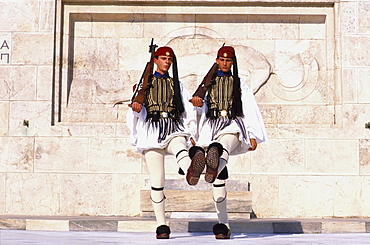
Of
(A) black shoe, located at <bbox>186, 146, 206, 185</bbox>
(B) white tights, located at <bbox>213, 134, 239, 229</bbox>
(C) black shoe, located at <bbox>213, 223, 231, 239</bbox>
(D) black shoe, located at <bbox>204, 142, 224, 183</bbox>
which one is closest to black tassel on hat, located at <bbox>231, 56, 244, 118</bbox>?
(B) white tights, located at <bbox>213, 134, 239, 229</bbox>

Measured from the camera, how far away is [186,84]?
40.3 feet

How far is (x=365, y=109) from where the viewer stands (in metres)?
11.7

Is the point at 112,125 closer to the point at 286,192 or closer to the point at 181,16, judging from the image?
the point at 181,16

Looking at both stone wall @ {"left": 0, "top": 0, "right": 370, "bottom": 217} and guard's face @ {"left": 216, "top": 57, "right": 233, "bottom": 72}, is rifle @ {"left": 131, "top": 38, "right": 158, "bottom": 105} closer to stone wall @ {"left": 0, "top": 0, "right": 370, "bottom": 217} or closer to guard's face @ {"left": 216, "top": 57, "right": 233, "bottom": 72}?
guard's face @ {"left": 216, "top": 57, "right": 233, "bottom": 72}

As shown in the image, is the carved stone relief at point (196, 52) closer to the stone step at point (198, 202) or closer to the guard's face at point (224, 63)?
the stone step at point (198, 202)

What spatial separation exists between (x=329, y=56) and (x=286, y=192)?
8.95 ft

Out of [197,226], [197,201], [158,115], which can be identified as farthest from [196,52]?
[158,115]

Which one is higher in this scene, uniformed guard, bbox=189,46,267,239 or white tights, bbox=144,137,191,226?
uniformed guard, bbox=189,46,267,239

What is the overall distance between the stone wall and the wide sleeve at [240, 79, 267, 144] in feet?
11.7

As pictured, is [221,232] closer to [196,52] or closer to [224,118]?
[224,118]

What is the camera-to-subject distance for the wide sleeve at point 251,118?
7617 millimetres

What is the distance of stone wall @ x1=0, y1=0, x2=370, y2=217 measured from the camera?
11195 mm

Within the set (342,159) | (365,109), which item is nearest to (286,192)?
(342,159)

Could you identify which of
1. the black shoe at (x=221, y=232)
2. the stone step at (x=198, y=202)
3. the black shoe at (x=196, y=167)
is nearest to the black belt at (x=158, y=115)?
the black shoe at (x=196, y=167)
